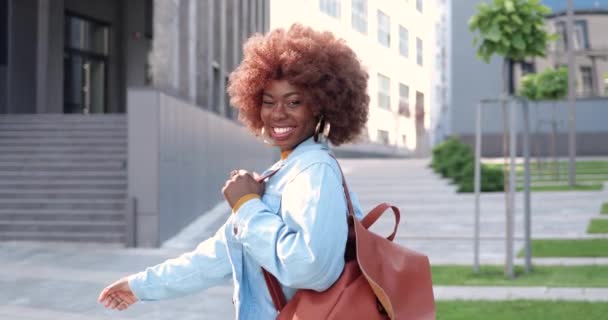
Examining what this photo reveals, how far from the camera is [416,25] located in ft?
17.3

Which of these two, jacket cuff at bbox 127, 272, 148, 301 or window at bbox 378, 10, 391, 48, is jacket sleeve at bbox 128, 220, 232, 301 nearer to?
jacket cuff at bbox 127, 272, 148, 301

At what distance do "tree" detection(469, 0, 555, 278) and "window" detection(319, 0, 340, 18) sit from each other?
5.13 meters

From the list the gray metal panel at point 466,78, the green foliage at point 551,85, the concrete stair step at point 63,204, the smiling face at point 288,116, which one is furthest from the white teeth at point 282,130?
the gray metal panel at point 466,78

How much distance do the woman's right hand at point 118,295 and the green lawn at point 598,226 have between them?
13.3 meters

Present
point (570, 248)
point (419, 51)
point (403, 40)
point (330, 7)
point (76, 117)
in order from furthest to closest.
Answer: point (76, 117)
point (570, 248)
point (330, 7)
point (419, 51)
point (403, 40)

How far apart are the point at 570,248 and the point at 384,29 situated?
28.8ft

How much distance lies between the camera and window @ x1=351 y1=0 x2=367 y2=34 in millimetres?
5117

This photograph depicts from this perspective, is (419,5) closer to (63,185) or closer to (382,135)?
(382,135)

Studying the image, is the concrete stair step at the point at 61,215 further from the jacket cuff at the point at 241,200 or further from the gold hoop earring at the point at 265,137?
the jacket cuff at the point at 241,200

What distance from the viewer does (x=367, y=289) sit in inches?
93.4

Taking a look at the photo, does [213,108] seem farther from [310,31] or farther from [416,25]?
[310,31]

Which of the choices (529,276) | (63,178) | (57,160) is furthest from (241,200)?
(57,160)

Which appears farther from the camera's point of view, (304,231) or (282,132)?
(282,132)

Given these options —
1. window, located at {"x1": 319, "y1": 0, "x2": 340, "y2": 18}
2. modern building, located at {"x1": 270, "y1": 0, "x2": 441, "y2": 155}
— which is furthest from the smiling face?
window, located at {"x1": 319, "y1": 0, "x2": 340, "y2": 18}
